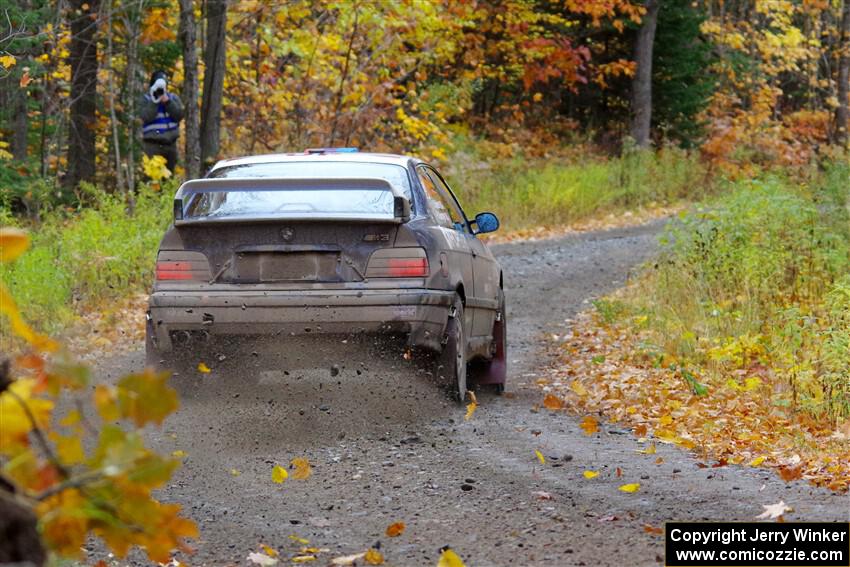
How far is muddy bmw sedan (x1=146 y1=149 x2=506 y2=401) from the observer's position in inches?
287

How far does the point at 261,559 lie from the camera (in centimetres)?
468

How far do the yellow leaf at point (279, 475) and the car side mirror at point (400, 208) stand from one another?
194cm

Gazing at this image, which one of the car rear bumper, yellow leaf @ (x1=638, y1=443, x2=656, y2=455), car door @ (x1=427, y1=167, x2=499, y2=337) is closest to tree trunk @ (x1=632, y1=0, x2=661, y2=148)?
car door @ (x1=427, y1=167, x2=499, y2=337)

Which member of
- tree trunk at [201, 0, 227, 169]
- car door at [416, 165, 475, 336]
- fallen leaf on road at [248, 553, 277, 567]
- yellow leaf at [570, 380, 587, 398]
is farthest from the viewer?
tree trunk at [201, 0, 227, 169]

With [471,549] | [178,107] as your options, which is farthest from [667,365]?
[178,107]

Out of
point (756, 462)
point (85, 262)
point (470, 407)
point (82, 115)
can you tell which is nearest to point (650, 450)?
point (756, 462)

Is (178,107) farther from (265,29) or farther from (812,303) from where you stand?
(812,303)

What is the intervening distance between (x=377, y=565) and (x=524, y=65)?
24711mm

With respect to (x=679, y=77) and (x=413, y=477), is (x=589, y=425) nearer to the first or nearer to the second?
(x=413, y=477)

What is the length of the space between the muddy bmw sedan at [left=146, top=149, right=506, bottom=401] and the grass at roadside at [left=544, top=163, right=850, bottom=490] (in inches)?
64.4

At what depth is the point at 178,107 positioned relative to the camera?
1889cm

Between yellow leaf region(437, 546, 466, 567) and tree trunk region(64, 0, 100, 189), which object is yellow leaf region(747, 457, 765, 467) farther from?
tree trunk region(64, 0, 100, 189)

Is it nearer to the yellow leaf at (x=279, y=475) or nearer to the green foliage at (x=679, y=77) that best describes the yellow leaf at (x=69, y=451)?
the yellow leaf at (x=279, y=475)

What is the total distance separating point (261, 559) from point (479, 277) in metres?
4.52
